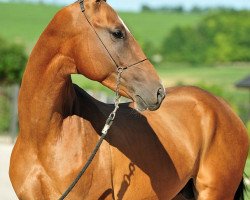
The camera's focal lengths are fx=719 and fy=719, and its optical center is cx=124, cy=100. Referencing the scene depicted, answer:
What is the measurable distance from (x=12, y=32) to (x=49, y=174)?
45.9 m

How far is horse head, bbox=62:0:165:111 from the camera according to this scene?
173 inches

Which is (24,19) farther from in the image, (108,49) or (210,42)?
(108,49)

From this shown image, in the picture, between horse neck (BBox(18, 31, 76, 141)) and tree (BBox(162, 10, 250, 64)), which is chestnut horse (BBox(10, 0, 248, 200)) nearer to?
horse neck (BBox(18, 31, 76, 141))

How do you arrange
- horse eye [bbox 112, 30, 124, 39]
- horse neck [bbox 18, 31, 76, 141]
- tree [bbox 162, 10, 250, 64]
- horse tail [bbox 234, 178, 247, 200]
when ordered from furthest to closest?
tree [bbox 162, 10, 250, 64] < horse tail [bbox 234, 178, 247, 200] < horse neck [bbox 18, 31, 76, 141] < horse eye [bbox 112, 30, 124, 39]

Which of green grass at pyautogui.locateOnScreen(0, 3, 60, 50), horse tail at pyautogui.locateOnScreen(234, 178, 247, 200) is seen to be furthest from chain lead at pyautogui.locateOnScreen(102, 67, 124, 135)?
green grass at pyautogui.locateOnScreen(0, 3, 60, 50)

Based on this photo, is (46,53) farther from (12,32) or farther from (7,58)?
(12,32)


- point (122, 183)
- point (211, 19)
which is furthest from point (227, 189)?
point (211, 19)

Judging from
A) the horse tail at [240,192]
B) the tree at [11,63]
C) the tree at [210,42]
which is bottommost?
the tree at [210,42]

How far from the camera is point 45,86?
15.0 feet

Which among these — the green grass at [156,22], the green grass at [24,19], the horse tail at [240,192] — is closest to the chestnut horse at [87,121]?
the horse tail at [240,192]

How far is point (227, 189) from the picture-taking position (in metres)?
5.90

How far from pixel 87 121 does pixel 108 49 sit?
0.58 meters

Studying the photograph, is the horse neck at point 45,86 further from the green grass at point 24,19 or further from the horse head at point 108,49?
the green grass at point 24,19

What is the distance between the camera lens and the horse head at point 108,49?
14.4ft
